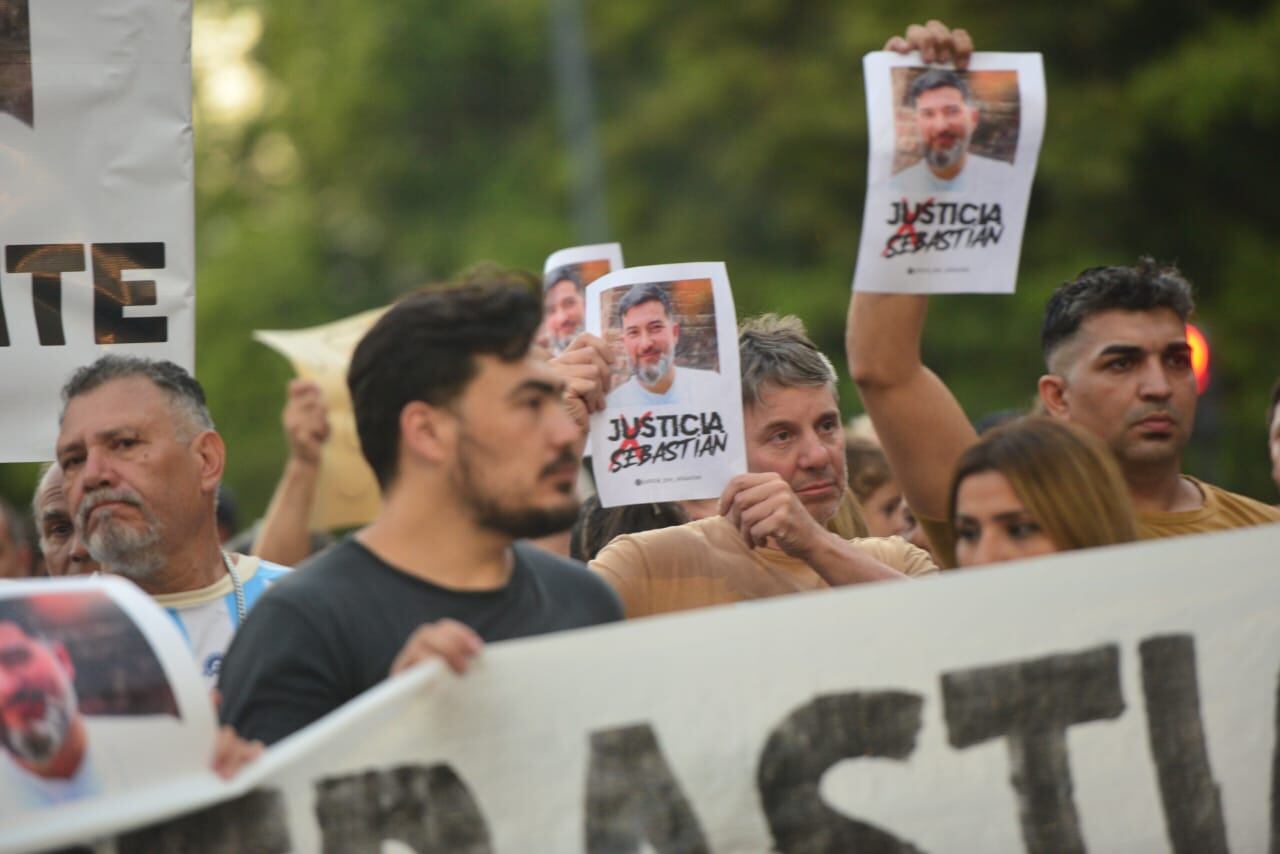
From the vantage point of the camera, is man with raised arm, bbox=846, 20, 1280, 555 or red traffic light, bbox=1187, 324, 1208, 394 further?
red traffic light, bbox=1187, 324, 1208, 394

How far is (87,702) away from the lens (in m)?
2.80

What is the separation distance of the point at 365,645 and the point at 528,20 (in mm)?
21702

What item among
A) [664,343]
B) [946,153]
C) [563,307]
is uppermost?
[946,153]

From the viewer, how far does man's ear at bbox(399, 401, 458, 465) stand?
10.4 feet

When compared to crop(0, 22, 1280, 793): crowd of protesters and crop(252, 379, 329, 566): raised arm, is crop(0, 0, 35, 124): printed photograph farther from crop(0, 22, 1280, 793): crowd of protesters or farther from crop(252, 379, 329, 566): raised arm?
crop(252, 379, 329, 566): raised arm

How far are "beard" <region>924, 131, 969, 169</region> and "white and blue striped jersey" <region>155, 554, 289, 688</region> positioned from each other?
188 cm

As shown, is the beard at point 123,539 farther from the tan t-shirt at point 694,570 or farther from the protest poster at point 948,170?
the protest poster at point 948,170

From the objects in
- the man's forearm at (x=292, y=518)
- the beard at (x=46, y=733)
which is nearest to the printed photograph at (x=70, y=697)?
the beard at (x=46, y=733)

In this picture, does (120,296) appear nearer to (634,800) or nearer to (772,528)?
(772,528)

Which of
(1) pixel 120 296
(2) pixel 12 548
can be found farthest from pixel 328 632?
(2) pixel 12 548

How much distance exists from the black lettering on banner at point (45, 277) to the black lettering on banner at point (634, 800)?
2.07 metres

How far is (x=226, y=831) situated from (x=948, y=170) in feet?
8.53

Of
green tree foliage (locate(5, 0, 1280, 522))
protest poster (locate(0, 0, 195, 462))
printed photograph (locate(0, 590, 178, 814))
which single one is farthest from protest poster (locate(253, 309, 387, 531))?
green tree foliage (locate(5, 0, 1280, 522))

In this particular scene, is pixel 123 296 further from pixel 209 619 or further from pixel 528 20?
pixel 528 20
